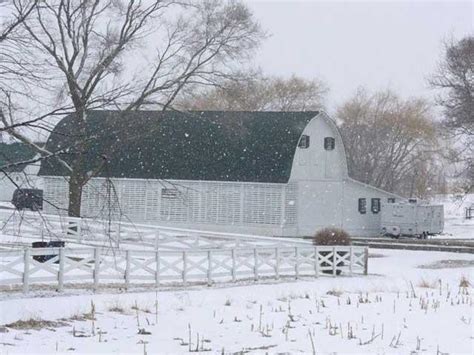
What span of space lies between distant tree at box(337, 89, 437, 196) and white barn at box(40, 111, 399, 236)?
2309 cm

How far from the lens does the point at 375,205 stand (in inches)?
1870

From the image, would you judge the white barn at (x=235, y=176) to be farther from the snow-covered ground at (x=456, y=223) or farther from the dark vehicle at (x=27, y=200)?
the dark vehicle at (x=27, y=200)

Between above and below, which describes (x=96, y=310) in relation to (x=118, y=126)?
below

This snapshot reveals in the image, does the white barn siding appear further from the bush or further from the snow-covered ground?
the bush

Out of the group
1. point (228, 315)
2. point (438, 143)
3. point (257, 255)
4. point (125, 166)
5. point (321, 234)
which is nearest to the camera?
point (228, 315)

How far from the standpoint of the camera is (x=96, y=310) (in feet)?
46.7

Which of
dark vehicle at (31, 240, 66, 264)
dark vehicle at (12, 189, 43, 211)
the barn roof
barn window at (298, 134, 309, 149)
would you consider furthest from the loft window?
dark vehicle at (12, 189, 43, 211)

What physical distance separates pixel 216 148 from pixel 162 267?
20.9 m

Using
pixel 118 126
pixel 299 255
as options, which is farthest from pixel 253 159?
pixel 299 255

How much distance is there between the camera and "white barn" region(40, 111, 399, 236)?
136 feet

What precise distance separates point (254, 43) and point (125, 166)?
41.7 ft

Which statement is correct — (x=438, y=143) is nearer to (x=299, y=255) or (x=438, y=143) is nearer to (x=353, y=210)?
(x=353, y=210)

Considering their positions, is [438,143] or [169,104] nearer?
[169,104]

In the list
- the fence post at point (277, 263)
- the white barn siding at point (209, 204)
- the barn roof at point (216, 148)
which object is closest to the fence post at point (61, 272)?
the fence post at point (277, 263)
